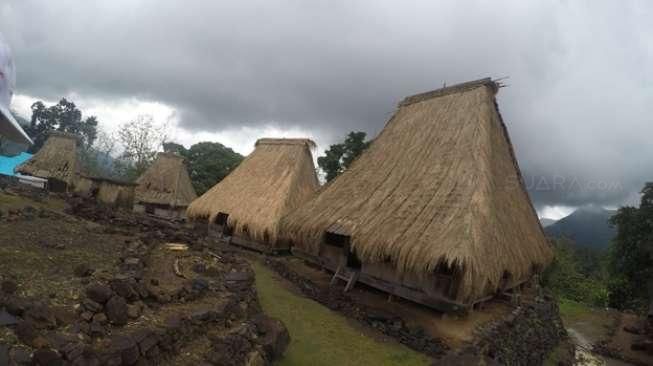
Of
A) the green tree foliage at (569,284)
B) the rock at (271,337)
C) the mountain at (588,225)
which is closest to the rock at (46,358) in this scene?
the rock at (271,337)

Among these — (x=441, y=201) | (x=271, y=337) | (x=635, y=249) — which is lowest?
(x=271, y=337)

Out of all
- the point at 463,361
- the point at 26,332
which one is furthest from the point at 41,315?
the point at 463,361

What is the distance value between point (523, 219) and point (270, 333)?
921cm

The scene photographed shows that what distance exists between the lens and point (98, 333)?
4.06m

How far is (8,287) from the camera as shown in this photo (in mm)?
4031

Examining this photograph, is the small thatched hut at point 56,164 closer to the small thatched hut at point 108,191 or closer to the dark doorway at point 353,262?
the small thatched hut at point 108,191

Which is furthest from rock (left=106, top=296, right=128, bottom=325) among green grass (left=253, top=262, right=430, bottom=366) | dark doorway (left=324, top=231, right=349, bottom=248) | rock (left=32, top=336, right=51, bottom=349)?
dark doorway (left=324, top=231, right=349, bottom=248)

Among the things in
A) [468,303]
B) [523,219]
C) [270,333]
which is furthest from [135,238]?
A: [523,219]

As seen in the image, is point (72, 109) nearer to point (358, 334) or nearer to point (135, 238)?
point (135, 238)

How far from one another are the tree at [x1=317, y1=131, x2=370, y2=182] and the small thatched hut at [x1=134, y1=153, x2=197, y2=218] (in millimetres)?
8967

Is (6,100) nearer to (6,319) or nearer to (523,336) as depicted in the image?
(6,319)

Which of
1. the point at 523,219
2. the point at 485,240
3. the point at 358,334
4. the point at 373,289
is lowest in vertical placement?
the point at 358,334

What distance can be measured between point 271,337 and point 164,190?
19595 millimetres

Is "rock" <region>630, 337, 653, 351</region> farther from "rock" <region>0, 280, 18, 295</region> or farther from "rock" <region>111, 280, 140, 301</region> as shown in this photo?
"rock" <region>0, 280, 18, 295</region>
